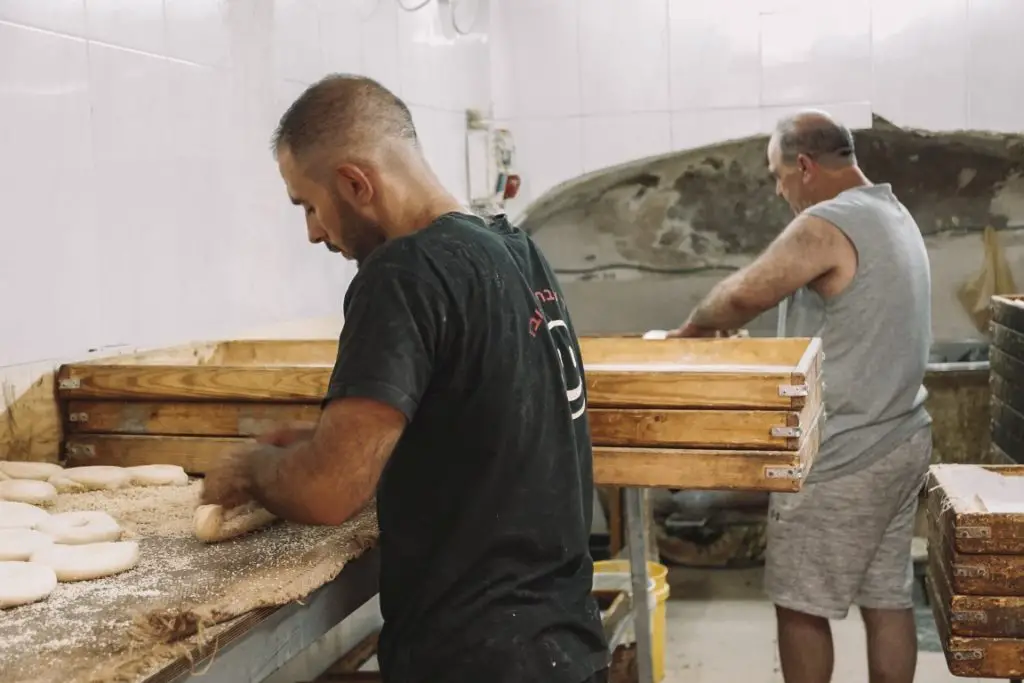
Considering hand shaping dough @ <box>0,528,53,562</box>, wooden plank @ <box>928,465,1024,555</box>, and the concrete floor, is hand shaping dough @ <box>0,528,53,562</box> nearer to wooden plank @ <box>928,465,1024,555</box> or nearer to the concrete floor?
wooden plank @ <box>928,465,1024,555</box>

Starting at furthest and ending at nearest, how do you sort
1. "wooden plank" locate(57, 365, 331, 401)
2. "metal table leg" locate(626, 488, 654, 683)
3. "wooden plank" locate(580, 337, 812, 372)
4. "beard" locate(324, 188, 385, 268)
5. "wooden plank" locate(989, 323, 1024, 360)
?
1. "wooden plank" locate(989, 323, 1024, 360)
2. "metal table leg" locate(626, 488, 654, 683)
3. "wooden plank" locate(580, 337, 812, 372)
4. "wooden plank" locate(57, 365, 331, 401)
5. "beard" locate(324, 188, 385, 268)

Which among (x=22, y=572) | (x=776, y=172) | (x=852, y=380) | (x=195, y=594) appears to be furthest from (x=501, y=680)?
(x=776, y=172)

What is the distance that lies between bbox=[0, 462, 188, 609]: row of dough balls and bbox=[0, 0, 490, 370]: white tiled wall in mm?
308

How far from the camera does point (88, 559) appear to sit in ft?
4.99

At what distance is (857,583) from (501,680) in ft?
5.78

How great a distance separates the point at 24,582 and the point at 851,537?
2.19m

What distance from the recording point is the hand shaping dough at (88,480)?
77.9 inches

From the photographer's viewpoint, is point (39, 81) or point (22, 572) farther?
point (39, 81)

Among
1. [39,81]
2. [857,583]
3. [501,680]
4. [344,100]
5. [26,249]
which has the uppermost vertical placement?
[39,81]

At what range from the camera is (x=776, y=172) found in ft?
10.7

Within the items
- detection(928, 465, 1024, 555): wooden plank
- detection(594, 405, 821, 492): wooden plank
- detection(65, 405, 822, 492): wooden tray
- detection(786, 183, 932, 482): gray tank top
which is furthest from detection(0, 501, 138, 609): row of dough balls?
detection(786, 183, 932, 482): gray tank top

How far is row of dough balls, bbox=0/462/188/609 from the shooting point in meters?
1.45

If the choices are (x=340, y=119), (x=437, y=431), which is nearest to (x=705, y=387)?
(x=437, y=431)

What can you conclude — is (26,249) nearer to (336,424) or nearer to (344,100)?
(344,100)
